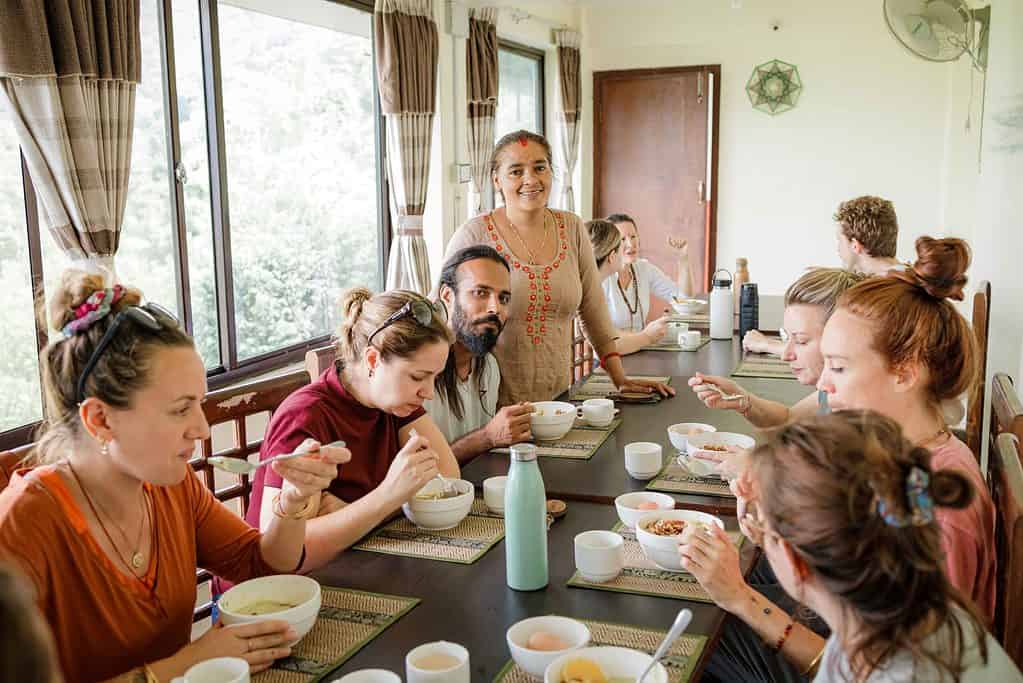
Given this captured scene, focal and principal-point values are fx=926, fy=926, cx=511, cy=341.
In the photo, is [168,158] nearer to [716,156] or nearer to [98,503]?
[98,503]

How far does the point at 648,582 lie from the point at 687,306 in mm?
3076

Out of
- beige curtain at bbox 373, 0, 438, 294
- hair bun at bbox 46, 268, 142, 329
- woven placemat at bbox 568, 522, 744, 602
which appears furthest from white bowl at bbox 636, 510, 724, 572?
beige curtain at bbox 373, 0, 438, 294

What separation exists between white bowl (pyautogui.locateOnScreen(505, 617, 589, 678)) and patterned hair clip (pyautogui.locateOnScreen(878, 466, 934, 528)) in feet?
1.49

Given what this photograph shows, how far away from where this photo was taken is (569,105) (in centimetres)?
671

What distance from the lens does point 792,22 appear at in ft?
21.3

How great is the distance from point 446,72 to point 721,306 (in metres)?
2.26

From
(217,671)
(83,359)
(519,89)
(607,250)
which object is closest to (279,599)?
(217,671)

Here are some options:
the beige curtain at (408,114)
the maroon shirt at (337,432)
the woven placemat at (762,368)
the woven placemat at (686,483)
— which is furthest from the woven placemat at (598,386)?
the beige curtain at (408,114)

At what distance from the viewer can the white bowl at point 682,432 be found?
7.09 feet

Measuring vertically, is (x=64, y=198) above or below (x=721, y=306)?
above

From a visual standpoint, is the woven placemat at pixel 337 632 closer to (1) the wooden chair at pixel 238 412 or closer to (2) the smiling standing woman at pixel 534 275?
(1) the wooden chair at pixel 238 412

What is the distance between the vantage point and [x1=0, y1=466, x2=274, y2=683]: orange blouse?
1.29m

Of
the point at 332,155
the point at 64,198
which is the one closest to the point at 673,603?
the point at 64,198

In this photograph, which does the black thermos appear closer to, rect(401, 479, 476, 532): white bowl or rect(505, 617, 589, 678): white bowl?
rect(401, 479, 476, 532): white bowl
